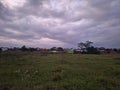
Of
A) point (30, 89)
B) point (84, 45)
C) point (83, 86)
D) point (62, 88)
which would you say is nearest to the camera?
point (30, 89)

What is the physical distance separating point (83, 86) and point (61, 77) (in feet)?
9.34

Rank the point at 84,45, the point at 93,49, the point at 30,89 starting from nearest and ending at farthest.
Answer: the point at 30,89 < the point at 93,49 < the point at 84,45

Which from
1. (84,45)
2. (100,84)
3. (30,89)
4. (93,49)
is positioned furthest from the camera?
(84,45)

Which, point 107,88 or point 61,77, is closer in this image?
point 107,88

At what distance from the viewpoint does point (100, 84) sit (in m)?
11.1

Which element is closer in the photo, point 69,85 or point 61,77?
point 69,85

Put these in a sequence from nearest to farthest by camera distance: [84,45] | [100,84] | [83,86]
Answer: [83,86] → [100,84] → [84,45]

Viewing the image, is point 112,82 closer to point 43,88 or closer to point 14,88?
point 43,88

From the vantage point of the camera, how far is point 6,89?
9.62m

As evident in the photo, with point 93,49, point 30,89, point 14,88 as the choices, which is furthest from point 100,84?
point 93,49

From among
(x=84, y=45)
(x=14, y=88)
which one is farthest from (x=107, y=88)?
(x=84, y=45)

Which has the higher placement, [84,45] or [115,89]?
[84,45]

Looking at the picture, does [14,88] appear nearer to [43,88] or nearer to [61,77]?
[43,88]

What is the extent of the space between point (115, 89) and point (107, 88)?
473 millimetres
